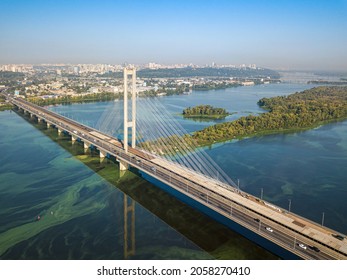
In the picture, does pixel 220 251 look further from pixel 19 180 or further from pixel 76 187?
pixel 19 180

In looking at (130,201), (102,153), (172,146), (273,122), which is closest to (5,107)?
(102,153)

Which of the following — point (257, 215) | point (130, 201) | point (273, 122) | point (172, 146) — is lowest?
point (130, 201)

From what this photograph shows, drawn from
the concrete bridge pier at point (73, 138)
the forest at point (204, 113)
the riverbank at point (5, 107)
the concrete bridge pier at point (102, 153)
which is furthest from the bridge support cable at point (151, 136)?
the riverbank at point (5, 107)

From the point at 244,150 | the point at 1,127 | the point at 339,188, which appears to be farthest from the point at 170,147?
the point at 1,127

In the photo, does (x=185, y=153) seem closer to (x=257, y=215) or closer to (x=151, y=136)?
(x=151, y=136)

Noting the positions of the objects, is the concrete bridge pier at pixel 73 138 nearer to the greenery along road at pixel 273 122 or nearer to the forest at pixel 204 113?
the greenery along road at pixel 273 122

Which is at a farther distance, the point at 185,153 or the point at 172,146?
the point at 172,146

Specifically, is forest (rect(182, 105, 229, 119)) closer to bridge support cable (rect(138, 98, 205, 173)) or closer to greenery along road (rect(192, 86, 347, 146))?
greenery along road (rect(192, 86, 347, 146))

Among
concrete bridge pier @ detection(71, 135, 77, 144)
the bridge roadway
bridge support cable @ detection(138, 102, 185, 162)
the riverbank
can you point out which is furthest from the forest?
the riverbank

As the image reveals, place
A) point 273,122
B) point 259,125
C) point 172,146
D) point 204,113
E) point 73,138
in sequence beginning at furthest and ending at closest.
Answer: point 204,113
point 273,122
point 259,125
point 73,138
point 172,146
